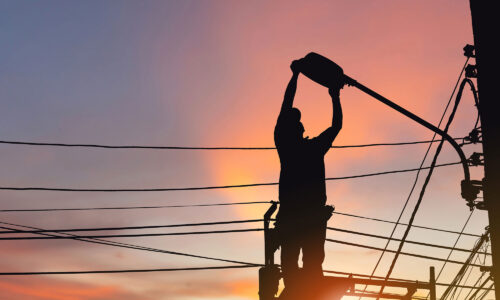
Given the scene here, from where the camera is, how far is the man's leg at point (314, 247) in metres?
9.21

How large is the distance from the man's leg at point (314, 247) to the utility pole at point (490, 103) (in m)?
3.38

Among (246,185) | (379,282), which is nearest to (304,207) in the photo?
(379,282)

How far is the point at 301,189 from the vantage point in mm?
9359

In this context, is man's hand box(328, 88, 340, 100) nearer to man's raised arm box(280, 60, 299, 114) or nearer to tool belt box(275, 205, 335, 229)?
man's raised arm box(280, 60, 299, 114)

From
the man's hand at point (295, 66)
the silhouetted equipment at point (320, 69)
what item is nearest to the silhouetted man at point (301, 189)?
the man's hand at point (295, 66)

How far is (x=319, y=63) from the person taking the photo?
9125 millimetres

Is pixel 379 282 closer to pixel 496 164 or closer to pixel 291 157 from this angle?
pixel 291 157

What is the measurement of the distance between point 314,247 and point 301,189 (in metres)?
0.93

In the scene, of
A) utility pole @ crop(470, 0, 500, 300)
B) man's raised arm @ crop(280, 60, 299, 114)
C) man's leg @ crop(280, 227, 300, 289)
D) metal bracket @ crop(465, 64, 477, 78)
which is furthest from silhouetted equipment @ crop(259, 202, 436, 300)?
metal bracket @ crop(465, 64, 477, 78)

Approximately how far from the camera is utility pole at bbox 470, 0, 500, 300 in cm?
1041

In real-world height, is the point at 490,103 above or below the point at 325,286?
above

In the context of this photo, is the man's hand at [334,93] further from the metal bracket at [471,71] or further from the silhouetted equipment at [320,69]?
the metal bracket at [471,71]

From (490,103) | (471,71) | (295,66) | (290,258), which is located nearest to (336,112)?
(295,66)

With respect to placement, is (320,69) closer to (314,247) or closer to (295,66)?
(295,66)
